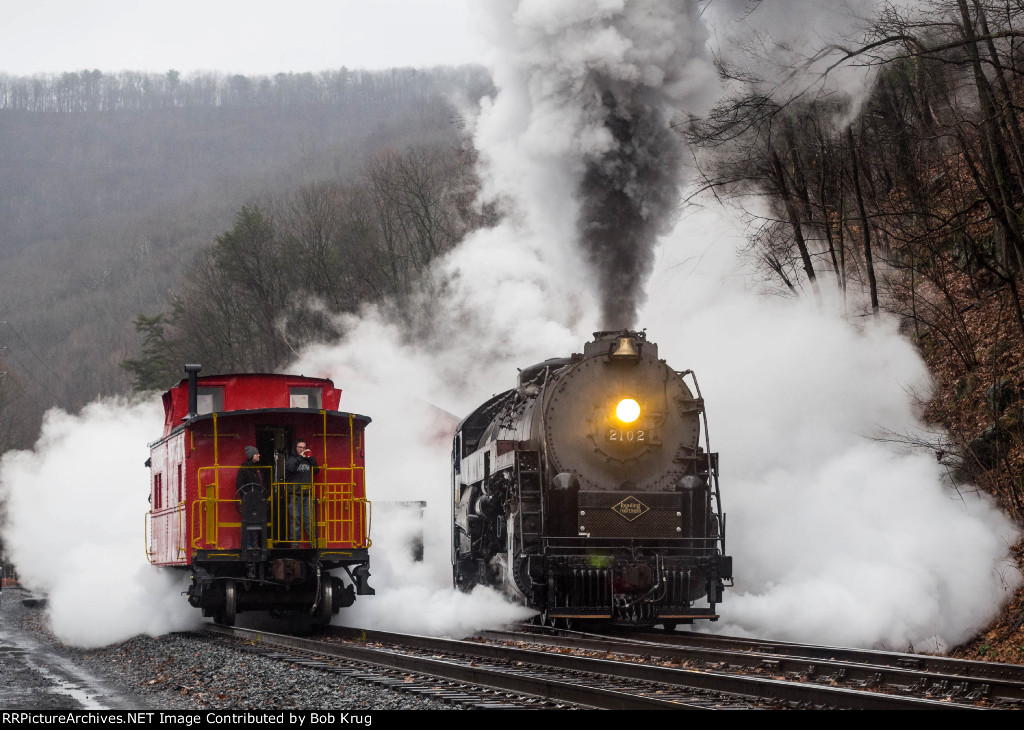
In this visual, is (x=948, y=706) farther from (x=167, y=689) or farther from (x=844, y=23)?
(x=844, y=23)

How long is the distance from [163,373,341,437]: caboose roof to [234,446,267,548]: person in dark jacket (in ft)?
3.26

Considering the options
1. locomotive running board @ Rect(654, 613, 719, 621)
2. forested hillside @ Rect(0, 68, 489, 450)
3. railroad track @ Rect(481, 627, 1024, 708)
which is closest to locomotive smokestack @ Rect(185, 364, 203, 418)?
railroad track @ Rect(481, 627, 1024, 708)

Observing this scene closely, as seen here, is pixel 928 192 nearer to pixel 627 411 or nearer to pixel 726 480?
pixel 726 480

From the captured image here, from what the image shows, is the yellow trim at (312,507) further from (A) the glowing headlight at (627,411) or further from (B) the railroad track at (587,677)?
(A) the glowing headlight at (627,411)

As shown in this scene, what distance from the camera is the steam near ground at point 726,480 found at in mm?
14211

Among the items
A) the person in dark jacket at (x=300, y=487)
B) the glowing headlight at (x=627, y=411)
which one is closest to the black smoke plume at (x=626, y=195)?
the glowing headlight at (x=627, y=411)

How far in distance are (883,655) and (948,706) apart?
3319 millimetres

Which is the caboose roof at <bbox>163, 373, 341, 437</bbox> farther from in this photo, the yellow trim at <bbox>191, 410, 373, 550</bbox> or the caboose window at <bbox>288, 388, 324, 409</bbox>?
the yellow trim at <bbox>191, 410, 373, 550</bbox>

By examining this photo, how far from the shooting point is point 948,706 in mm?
7238

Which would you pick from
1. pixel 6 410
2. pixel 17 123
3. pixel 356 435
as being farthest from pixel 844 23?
pixel 17 123

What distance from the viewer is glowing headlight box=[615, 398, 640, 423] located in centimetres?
1364

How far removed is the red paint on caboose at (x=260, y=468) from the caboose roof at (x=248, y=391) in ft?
0.05

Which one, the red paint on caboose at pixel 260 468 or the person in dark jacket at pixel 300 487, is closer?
the red paint on caboose at pixel 260 468

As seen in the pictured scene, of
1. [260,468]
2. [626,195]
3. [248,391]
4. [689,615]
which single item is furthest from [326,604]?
[626,195]
